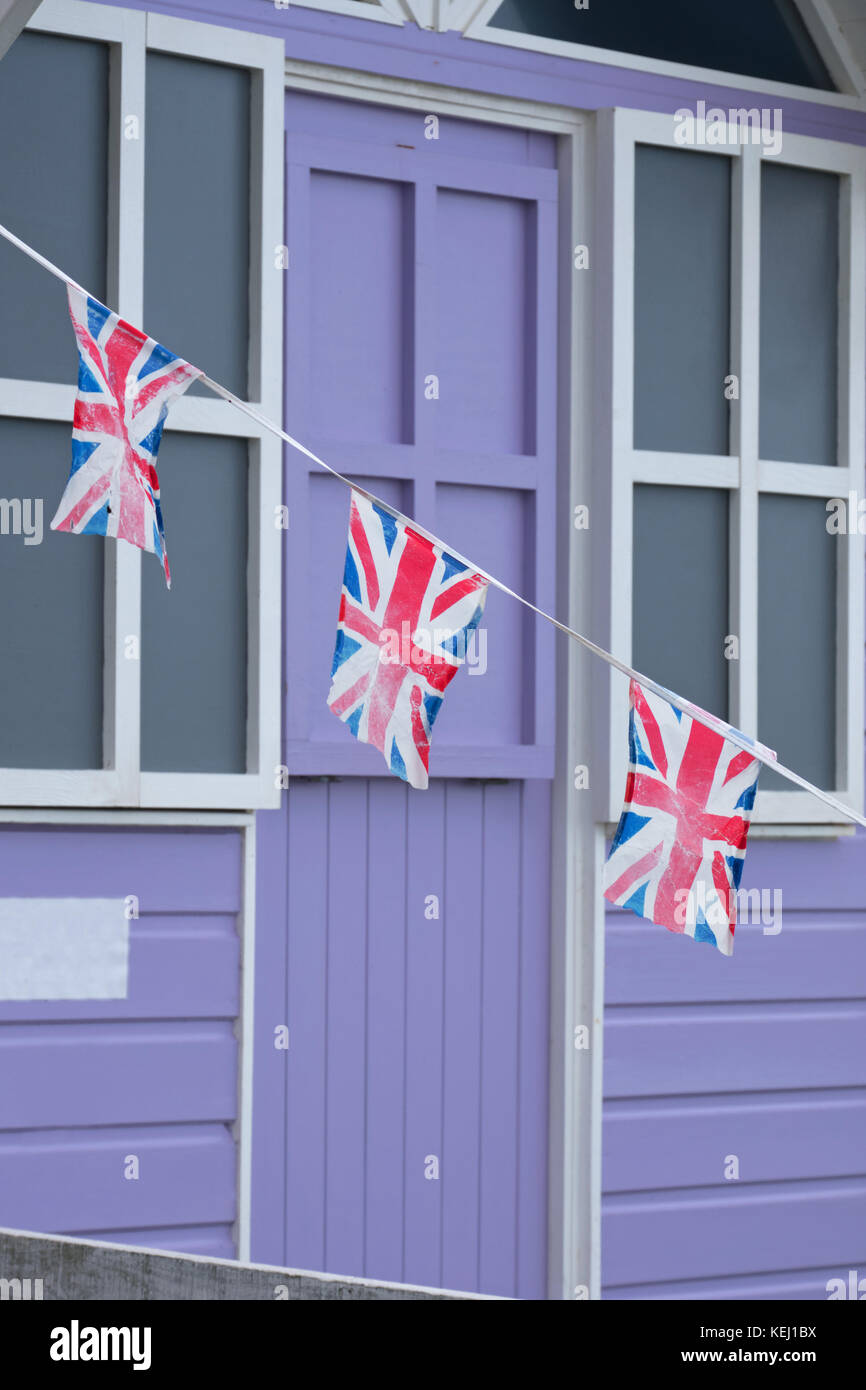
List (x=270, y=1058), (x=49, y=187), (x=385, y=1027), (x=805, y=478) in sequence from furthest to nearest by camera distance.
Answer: (x=805, y=478) → (x=385, y=1027) → (x=270, y=1058) → (x=49, y=187)

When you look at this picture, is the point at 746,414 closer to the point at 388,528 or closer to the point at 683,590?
the point at 683,590

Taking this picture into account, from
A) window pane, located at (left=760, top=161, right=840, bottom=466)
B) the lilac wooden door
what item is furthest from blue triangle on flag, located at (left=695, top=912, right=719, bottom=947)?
window pane, located at (left=760, top=161, right=840, bottom=466)

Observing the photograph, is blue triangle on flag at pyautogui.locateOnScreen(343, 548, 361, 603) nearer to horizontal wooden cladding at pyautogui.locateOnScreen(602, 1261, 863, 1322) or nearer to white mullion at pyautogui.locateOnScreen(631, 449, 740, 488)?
white mullion at pyautogui.locateOnScreen(631, 449, 740, 488)

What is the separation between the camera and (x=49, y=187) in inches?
148

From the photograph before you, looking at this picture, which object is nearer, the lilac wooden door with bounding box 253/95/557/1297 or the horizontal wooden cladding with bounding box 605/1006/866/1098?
the lilac wooden door with bounding box 253/95/557/1297

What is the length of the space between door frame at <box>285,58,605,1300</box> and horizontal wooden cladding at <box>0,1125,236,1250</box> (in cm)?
89

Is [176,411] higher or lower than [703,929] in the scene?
higher

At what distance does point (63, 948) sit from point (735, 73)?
2.86 m

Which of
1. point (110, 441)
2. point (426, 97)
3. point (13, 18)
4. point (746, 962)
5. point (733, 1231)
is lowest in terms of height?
point (733, 1231)

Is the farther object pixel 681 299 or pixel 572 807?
pixel 681 299

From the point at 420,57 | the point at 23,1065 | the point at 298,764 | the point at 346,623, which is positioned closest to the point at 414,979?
the point at 298,764

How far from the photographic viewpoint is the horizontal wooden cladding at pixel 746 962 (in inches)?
170

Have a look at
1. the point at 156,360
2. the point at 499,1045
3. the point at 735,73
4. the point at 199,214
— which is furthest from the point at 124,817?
the point at 735,73

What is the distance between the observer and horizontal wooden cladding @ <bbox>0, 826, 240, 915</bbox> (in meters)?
3.75
